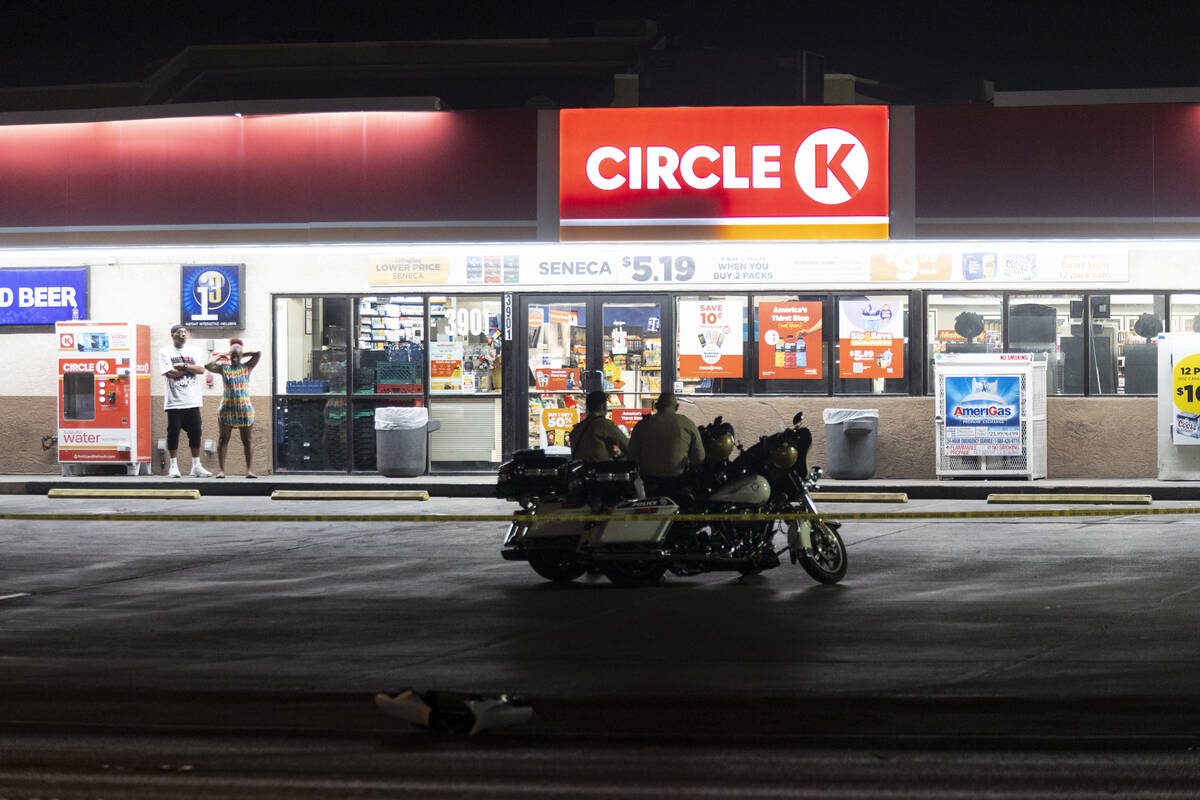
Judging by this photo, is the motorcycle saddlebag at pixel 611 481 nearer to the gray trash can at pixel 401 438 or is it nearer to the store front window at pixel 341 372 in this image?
the gray trash can at pixel 401 438

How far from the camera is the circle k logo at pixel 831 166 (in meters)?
21.6

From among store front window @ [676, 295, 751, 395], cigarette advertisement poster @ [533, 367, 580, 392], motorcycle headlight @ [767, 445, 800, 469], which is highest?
store front window @ [676, 295, 751, 395]

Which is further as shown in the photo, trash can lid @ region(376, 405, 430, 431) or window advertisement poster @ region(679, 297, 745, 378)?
window advertisement poster @ region(679, 297, 745, 378)

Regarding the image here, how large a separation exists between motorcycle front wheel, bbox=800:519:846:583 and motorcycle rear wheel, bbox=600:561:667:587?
117 cm

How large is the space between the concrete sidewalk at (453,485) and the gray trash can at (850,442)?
205 millimetres

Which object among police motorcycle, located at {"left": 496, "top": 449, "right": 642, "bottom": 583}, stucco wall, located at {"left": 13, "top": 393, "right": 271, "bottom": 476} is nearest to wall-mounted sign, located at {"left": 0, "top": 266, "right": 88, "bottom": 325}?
stucco wall, located at {"left": 13, "top": 393, "right": 271, "bottom": 476}

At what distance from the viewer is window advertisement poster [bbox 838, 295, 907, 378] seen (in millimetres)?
21953

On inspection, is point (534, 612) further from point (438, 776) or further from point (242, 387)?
point (242, 387)

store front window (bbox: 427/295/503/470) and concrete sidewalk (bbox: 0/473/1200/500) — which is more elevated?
store front window (bbox: 427/295/503/470)

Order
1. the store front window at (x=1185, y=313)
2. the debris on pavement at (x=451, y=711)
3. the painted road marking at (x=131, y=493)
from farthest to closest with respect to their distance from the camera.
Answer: the store front window at (x=1185, y=313), the painted road marking at (x=131, y=493), the debris on pavement at (x=451, y=711)

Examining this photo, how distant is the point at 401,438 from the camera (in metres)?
22.1

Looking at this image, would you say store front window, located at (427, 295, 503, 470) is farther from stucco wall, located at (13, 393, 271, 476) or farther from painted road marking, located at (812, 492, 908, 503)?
painted road marking, located at (812, 492, 908, 503)

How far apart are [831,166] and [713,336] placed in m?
2.95

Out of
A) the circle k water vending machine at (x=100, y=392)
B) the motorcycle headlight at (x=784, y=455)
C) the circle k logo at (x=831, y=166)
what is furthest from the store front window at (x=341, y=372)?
the motorcycle headlight at (x=784, y=455)
